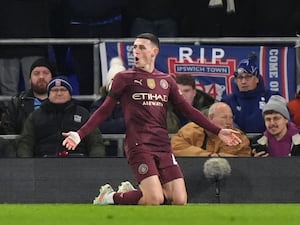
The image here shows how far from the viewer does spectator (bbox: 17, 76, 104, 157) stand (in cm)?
1144

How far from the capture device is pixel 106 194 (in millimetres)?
10156

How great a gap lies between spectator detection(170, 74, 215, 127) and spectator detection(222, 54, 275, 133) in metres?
0.26

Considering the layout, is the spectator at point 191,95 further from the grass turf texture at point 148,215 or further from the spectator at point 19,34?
the grass turf texture at point 148,215

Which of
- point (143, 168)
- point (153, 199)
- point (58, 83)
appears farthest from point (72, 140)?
point (58, 83)

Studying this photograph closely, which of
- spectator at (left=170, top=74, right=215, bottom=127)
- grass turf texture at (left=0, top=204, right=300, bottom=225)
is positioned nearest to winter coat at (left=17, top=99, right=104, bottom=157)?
spectator at (left=170, top=74, right=215, bottom=127)

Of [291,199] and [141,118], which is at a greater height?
[141,118]

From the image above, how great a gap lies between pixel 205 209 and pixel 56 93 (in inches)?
143

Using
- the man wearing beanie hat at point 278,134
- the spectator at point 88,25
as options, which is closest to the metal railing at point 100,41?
the spectator at point 88,25

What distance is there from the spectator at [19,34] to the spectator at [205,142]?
8.04 ft

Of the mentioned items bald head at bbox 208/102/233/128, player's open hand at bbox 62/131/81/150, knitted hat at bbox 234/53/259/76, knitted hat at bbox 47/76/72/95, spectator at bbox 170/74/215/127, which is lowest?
player's open hand at bbox 62/131/81/150

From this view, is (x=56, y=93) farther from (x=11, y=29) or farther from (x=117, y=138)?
(x=11, y=29)

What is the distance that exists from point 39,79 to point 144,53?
2.47 metres

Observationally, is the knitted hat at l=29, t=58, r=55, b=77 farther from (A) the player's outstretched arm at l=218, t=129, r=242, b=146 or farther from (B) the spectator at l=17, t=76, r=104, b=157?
(A) the player's outstretched arm at l=218, t=129, r=242, b=146

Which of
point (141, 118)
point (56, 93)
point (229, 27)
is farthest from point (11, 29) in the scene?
point (141, 118)
